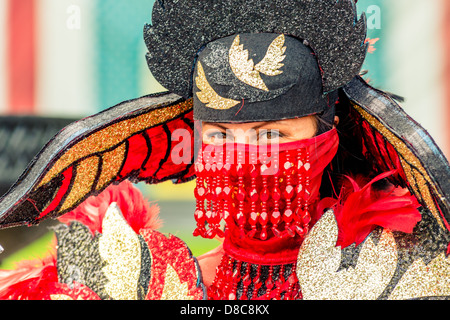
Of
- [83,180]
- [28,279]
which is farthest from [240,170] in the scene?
[28,279]

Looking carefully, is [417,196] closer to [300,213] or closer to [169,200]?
[300,213]

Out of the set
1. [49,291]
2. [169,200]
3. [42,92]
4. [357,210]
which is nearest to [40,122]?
[42,92]

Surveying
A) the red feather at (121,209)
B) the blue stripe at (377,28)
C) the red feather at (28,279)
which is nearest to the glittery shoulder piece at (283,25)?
the red feather at (121,209)

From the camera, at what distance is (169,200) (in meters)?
3.25

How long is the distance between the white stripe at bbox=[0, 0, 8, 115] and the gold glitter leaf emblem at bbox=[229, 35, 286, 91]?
2.33 meters

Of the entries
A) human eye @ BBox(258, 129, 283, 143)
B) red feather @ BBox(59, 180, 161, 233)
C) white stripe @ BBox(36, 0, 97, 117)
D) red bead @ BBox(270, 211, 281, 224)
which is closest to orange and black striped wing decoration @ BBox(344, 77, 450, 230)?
human eye @ BBox(258, 129, 283, 143)

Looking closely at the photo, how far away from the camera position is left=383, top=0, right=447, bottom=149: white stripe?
241cm

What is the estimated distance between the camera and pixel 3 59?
318cm

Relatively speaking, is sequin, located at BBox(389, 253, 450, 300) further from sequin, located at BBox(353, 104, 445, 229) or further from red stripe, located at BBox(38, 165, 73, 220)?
red stripe, located at BBox(38, 165, 73, 220)

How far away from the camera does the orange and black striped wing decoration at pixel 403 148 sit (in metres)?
1.16

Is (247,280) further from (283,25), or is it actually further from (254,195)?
(283,25)

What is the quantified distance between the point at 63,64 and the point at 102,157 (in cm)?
187
